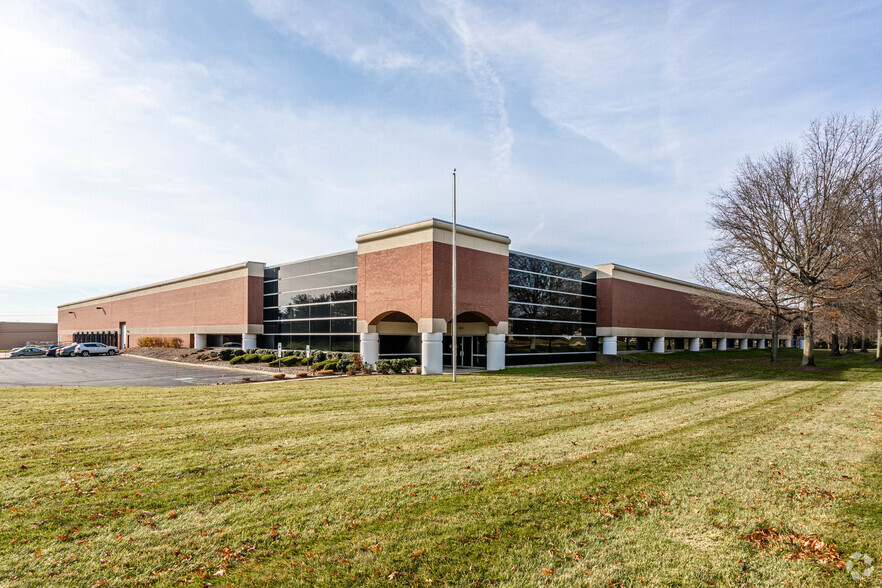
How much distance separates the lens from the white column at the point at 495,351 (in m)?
30.7

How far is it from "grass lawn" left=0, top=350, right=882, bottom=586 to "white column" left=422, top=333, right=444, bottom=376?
14.0m

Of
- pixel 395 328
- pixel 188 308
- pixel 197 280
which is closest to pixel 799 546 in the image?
pixel 395 328

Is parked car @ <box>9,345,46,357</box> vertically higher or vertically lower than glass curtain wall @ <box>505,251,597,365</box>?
lower

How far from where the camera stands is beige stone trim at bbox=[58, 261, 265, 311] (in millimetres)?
44219

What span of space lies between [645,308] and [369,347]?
3227 centimetres

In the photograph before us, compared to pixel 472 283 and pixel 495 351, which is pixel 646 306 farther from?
pixel 472 283

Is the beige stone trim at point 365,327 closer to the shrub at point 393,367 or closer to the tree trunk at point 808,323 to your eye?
the shrub at point 393,367

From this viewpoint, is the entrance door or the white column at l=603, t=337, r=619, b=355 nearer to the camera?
the entrance door

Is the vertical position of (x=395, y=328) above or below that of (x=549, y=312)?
below

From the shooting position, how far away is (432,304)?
89.5 ft

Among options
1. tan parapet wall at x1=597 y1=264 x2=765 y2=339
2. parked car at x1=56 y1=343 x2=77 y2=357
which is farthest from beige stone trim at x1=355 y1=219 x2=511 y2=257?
parked car at x1=56 y1=343 x2=77 y2=357

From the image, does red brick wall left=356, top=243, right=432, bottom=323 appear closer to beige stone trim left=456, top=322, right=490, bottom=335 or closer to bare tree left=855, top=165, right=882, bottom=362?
beige stone trim left=456, top=322, right=490, bottom=335

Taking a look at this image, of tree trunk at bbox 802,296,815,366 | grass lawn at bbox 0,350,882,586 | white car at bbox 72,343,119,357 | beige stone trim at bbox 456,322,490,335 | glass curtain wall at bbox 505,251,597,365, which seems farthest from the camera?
white car at bbox 72,343,119,357

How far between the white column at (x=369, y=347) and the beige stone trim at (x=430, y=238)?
225 inches
